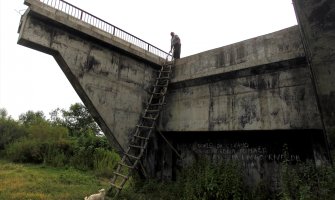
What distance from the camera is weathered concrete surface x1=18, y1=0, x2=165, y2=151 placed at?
6.27 meters

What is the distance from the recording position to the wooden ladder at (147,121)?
7.38m

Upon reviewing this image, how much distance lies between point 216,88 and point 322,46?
3.32 meters

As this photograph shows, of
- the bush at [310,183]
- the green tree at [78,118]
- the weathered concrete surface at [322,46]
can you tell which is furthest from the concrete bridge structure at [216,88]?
the green tree at [78,118]

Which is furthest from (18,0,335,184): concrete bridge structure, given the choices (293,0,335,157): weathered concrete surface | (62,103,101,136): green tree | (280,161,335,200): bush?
(62,103,101,136): green tree

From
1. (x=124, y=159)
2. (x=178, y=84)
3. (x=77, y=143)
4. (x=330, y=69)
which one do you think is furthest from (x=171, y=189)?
(x=77, y=143)

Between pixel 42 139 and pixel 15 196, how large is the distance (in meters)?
13.1

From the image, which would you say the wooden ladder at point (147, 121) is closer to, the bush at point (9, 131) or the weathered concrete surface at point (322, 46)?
the weathered concrete surface at point (322, 46)

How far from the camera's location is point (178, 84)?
329 inches

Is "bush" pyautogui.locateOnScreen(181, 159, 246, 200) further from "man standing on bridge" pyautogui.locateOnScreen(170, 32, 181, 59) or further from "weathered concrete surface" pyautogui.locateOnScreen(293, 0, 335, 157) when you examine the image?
"man standing on bridge" pyautogui.locateOnScreen(170, 32, 181, 59)

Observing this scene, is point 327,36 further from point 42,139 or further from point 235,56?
point 42,139

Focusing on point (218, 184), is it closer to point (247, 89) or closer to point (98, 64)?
point (247, 89)

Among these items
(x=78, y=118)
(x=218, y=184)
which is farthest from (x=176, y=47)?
(x=78, y=118)

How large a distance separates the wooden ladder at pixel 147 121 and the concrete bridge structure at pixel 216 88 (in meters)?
0.24

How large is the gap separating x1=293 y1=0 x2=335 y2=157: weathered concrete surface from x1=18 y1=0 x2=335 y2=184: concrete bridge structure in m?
0.02
